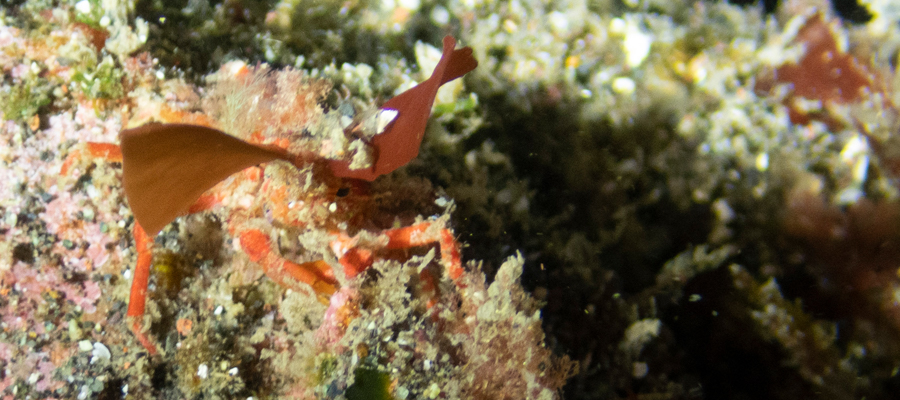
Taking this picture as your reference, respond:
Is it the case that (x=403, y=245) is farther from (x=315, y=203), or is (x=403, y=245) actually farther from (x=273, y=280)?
(x=273, y=280)

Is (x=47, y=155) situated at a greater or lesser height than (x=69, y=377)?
greater

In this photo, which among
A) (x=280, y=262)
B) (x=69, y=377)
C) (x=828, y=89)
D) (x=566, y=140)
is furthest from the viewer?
(x=566, y=140)

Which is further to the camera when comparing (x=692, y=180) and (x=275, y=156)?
(x=692, y=180)

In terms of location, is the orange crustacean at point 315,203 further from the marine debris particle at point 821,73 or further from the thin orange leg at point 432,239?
the marine debris particle at point 821,73

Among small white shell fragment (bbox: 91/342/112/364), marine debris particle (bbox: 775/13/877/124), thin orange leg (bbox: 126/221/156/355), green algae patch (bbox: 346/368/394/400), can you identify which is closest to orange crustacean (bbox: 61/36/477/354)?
thin orange leg (bbox: 126/221/156/355)

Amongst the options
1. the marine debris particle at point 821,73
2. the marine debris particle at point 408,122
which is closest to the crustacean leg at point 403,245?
the marine debris particle at point 408,122

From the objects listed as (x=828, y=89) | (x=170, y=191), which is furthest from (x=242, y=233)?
(x=828, y=89)

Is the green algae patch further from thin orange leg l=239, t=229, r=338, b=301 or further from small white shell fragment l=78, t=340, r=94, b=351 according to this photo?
small white shell fragment l=78, t=340, r=94, b=351

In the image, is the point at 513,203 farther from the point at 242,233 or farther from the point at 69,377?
the point at 69,377
